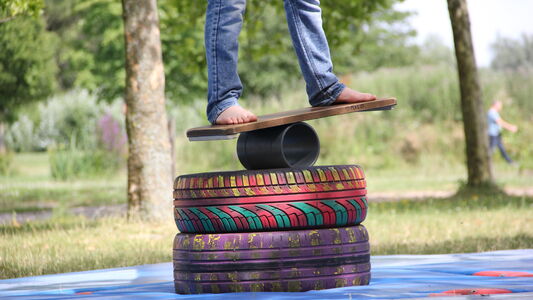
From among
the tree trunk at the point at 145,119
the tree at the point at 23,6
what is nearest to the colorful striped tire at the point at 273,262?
the tree trunk at the point at 145,119

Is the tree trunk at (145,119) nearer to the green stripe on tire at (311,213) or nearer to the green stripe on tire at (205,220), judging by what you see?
the green stripe on tire at (205,220)

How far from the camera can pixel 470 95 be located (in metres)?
11.8

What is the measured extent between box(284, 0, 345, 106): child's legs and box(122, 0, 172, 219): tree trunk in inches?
178

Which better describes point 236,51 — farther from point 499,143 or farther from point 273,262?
point 499,143

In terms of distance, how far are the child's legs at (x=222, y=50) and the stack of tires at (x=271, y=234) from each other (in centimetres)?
41

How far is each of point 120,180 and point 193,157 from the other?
2410mm

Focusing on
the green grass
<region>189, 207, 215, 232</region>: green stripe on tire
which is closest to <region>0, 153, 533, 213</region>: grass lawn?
the green grass

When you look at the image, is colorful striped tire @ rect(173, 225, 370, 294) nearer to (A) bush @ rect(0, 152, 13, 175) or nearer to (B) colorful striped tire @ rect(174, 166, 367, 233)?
(B) colorful striped tire @ rect(174, 166, 367, 233)

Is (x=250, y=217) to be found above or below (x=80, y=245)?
above

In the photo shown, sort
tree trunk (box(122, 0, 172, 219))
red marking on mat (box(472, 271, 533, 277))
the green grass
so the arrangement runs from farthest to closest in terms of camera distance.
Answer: the green grass
tree trunk (box(122, 0, 172, 219))
red marking on mat (box(472, 271, 533, 277))

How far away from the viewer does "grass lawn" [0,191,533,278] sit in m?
6.62

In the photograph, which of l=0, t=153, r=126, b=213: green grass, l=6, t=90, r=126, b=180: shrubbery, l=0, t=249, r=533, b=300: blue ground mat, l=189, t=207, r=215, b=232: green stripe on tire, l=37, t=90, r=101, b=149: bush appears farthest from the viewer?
l=37, t=90, r=101, b=149: bush

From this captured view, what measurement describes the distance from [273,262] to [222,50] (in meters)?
1.10

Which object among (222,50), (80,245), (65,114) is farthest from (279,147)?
(65,114)
